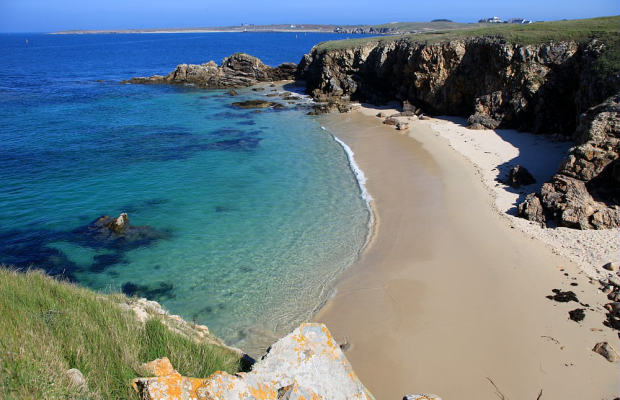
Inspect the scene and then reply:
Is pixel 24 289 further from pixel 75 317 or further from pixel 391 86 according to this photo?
pixel 391 86

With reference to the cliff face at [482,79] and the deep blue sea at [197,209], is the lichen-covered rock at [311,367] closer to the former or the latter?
the deep blue sea at [197,209]

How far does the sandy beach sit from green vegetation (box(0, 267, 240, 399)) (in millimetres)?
4677

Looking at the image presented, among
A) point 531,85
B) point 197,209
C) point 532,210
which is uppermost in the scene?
point 531,85

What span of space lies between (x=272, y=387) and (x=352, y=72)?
43.6 m

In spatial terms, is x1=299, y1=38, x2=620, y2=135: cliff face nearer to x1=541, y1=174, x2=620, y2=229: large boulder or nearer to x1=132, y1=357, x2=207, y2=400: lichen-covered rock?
x1=541, y1=174, x2=620, y2=229: large boulder

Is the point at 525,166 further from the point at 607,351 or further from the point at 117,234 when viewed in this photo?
the point at 117,234

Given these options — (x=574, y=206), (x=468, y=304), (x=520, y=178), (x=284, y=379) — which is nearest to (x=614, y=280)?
(x=574, y=206)

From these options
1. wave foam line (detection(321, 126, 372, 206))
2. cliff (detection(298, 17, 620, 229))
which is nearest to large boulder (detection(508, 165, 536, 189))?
cliff (detection(298, 17, 620, 229))

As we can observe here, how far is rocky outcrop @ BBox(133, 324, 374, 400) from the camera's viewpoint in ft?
14.4

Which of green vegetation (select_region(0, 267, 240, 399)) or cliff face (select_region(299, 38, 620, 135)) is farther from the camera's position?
cliff face (select_region(299, 38, 620, 135))

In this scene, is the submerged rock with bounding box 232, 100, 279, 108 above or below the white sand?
above

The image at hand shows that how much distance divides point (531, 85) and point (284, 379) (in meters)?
27.8

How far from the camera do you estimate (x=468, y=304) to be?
11.1 metres

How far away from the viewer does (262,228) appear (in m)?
16.0
